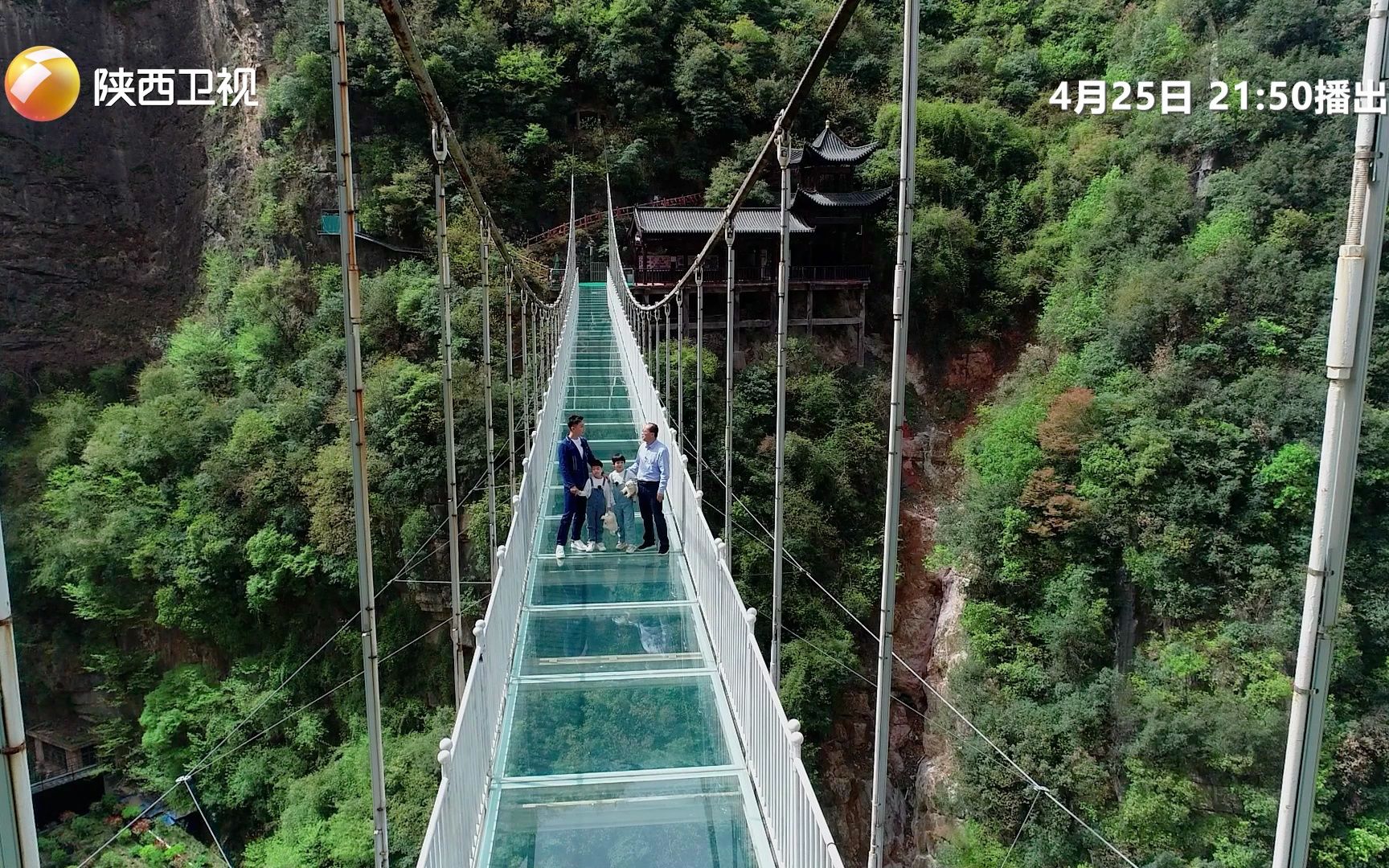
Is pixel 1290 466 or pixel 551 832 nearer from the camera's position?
pixel 551 832

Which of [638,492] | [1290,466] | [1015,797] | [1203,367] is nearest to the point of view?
[638,492]

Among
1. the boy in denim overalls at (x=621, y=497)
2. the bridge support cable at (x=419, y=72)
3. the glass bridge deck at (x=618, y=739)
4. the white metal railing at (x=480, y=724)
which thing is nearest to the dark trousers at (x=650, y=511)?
the boy in denim overalls at (x=621, y=497)

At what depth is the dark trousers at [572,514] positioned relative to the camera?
5.60m

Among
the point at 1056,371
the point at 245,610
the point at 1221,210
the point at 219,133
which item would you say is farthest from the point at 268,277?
the point at 1221,210

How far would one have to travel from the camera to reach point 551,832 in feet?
9.86

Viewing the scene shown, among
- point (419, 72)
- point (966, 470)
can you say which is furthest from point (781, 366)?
point (966, 470)

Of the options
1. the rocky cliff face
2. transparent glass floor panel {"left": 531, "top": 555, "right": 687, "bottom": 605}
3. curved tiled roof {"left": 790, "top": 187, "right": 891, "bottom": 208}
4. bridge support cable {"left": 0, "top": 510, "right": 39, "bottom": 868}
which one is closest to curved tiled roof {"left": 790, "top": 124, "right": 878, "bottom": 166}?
curved tiled roof {"left": 790, "top": 187, "right": 891, "bottom": 208}

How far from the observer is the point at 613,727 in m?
3.61

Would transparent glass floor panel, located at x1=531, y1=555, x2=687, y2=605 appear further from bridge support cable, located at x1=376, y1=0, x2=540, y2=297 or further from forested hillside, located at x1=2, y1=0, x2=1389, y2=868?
forested hillside, located at x1=2, y1=0, x2=1389, y2=868

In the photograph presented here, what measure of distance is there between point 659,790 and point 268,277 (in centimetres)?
1949

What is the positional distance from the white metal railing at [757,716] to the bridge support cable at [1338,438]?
99 centimetres

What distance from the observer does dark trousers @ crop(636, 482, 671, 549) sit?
18.1ft

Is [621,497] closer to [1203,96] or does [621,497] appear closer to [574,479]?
[574,479]

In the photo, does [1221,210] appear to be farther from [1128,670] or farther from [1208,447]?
[1128,670]
